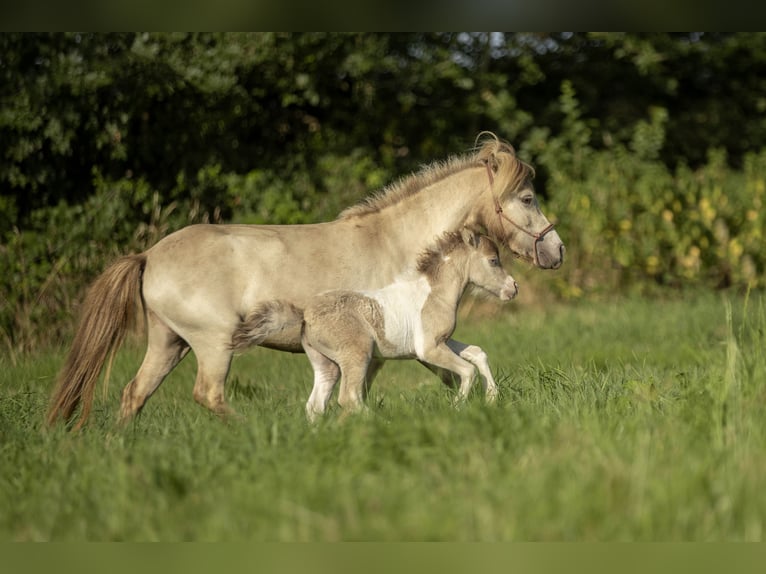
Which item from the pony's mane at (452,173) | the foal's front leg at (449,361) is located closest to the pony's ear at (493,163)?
the pony's mane at (452,173)

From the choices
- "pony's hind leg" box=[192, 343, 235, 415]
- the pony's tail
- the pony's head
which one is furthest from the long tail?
the pony's head

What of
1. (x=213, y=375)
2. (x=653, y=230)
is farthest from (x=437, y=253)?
(x=653, y=230)

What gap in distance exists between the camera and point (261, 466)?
4.50 m

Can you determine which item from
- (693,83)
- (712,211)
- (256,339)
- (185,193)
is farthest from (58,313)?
(693,83)

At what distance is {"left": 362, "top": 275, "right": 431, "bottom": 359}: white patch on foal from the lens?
19.4ft

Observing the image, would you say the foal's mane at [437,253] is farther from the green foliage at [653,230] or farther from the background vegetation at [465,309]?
the green foliage at [653,230]

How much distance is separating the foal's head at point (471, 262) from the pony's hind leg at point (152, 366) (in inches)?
68.1

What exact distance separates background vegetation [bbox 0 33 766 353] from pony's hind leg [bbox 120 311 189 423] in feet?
12.1

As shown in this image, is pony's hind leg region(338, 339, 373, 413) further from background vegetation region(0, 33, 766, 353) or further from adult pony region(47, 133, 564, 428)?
background vegetation region(0, 33, 766, 353)

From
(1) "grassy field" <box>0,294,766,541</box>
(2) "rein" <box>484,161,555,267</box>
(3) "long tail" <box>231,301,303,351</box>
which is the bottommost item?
(1) "grassy field" <box>0,294,766,541</box>

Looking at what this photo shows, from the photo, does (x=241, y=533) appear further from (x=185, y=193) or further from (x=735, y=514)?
(x=185, y=193)

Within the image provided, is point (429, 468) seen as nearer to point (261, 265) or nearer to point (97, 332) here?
point (261, 265)

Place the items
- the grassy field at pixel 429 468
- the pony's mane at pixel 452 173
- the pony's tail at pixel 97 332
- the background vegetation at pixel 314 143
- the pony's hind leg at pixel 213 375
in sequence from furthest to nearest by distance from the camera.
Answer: the background vegetation at pixel 314 143 < the pony's mane at pixel 452 173 < the pony's tail at pixel 97 332 < the pony's hind leg at pixel 213 375 < the grassy field at pixel 429 468

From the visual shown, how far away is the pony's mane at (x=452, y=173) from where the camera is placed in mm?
6434
